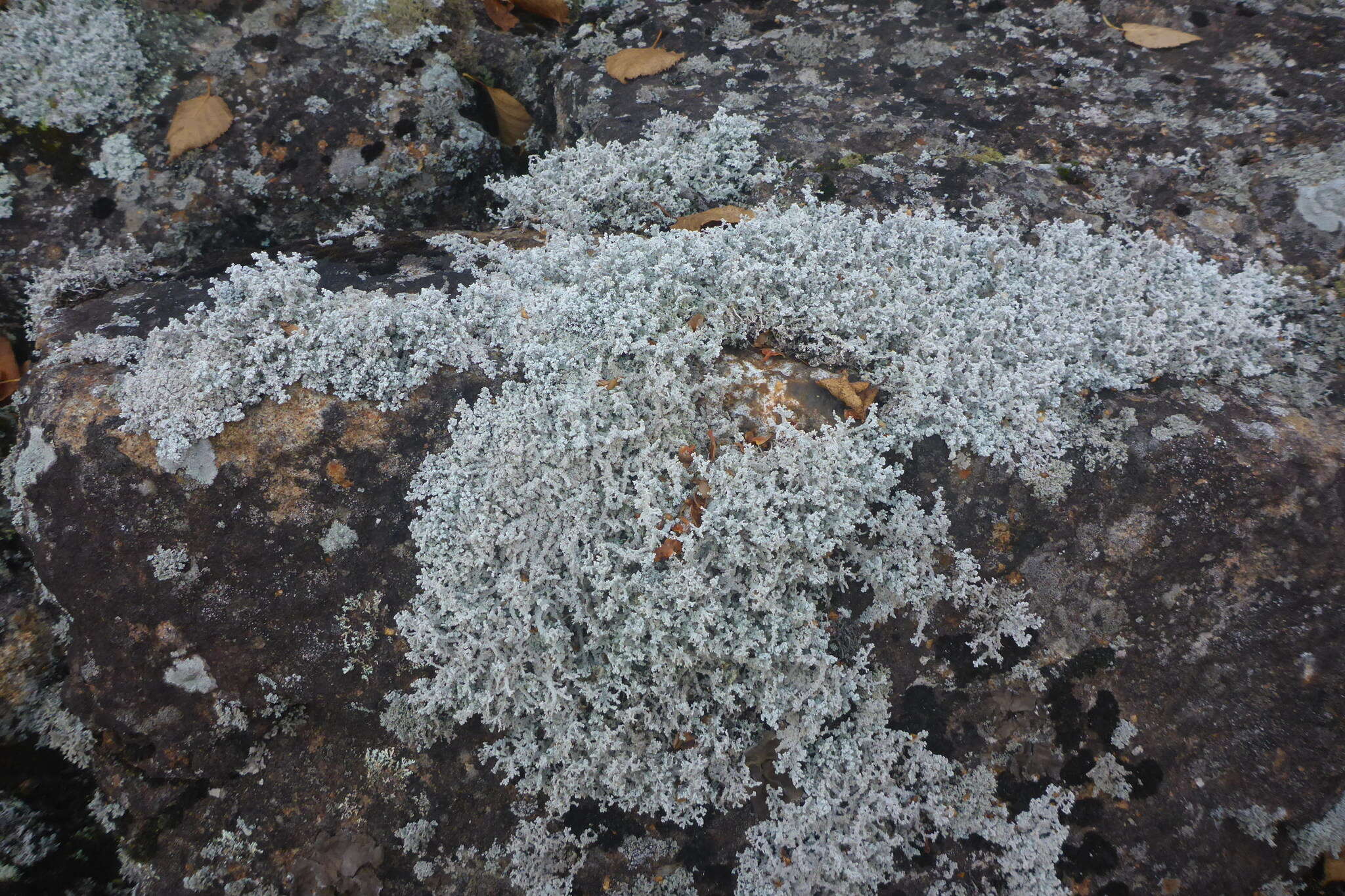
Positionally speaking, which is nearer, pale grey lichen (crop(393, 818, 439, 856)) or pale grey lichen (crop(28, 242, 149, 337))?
pale grey lichen (crop(393, 818, 439, 856))

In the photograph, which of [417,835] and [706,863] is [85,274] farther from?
[706,863]

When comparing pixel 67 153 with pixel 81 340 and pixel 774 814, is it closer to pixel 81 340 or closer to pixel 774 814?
pixel 81 340

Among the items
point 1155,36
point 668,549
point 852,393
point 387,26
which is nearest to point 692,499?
point 668,549

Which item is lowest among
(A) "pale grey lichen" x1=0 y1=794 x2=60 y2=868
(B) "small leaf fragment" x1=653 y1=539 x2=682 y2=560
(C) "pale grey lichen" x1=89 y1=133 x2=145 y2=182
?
(A) "pale grey lichen" x1=0 y1=794 x2=60 y2=868

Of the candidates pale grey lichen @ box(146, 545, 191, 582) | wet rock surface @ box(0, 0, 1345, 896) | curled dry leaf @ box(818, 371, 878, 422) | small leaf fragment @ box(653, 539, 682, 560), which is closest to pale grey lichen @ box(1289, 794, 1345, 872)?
wet rock surface @ box(0, 0, 1345, 896)

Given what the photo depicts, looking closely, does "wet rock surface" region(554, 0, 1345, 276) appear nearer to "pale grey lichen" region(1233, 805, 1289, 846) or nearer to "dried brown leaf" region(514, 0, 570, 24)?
"dried brown leaf" region(514, 0, 570, 24)

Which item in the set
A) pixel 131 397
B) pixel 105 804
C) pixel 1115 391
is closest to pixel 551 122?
pixel 131 397
